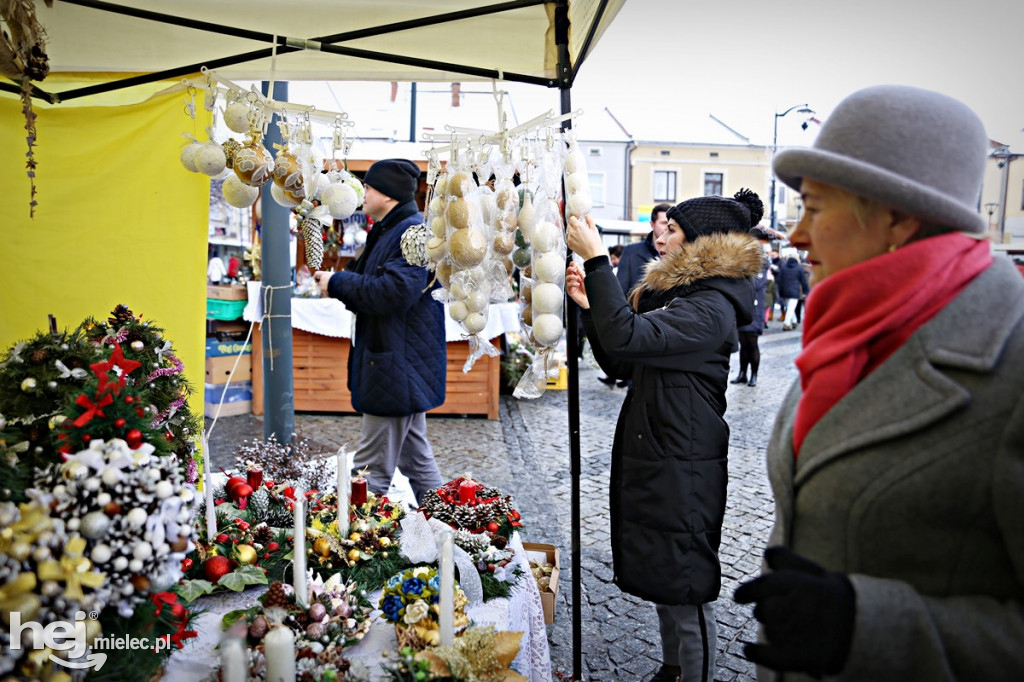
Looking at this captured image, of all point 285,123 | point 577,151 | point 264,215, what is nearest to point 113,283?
point 264,215

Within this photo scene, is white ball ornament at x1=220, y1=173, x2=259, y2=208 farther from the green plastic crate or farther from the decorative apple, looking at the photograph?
the green plastic crate

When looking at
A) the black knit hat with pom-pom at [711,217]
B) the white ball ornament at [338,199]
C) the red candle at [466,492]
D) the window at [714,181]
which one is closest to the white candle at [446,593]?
the red candle at [466,492]

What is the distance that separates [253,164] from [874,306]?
2342 mm

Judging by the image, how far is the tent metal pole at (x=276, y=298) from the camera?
4.29 meters

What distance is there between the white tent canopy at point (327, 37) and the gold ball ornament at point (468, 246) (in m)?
0.73

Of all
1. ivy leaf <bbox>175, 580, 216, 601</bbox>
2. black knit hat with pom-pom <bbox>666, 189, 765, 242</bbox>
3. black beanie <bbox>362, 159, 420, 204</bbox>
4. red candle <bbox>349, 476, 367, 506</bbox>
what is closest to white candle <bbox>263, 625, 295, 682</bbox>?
ivy leaf <bbox>175, 580, 216, 601</bbox>

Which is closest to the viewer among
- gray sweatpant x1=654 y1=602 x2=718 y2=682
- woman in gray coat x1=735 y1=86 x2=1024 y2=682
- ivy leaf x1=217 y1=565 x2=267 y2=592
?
woman in gray coat x1=735 y1=86 x2=1024 y2=682

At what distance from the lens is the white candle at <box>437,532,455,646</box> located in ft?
4.84

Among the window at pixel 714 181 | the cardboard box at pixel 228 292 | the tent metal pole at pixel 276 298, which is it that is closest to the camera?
the tent metal pole at pixel 276 298

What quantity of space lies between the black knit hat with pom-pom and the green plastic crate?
16.9 ft

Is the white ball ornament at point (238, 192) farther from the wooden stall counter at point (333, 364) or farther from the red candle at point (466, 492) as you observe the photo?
the wooden stall counter at point (333, 364)

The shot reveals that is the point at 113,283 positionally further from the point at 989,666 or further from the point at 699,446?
the point at 989,666

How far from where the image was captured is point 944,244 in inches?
38.2

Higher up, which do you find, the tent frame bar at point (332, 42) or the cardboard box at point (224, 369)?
the tent frame bar at point (332, 42)
